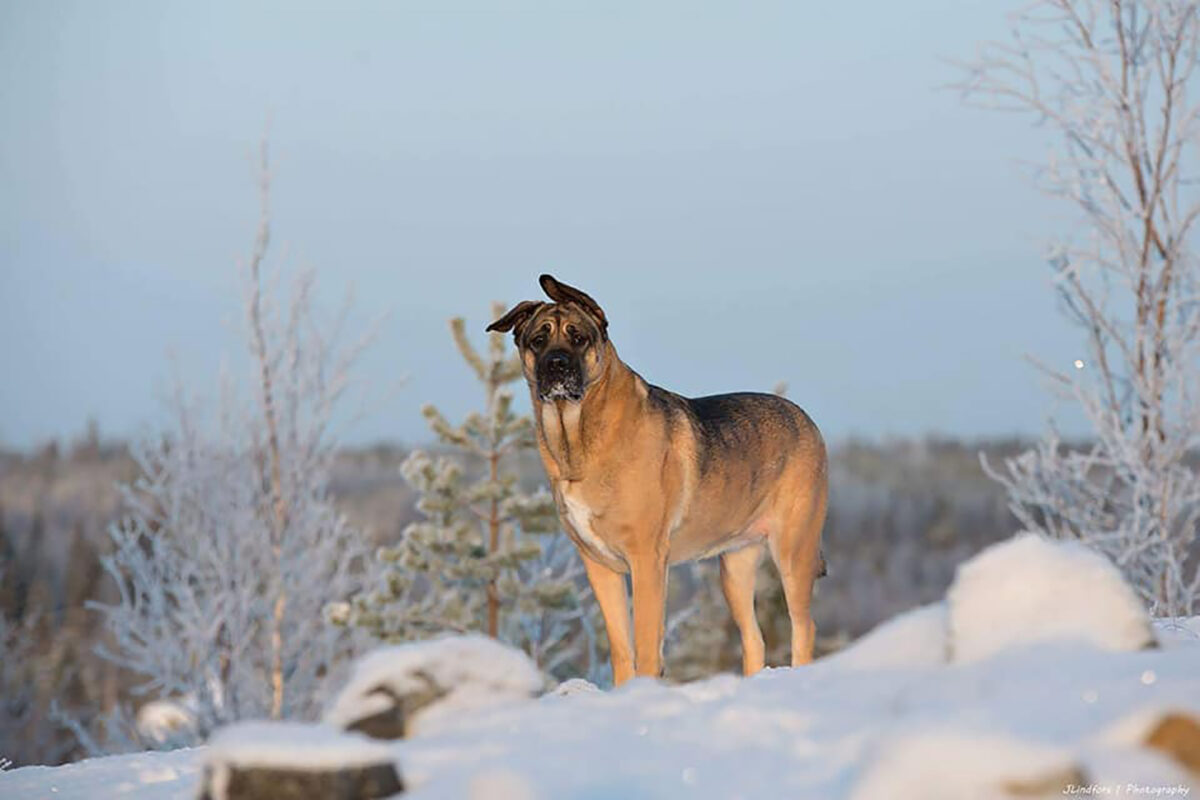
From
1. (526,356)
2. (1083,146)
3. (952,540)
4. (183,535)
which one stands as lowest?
(952,540)

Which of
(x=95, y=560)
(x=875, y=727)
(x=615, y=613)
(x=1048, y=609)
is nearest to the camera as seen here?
(x=875, y=727)

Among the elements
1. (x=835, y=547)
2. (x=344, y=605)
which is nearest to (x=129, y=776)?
(x=344, y=605)

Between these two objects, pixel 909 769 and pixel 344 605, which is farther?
pixel 344 605

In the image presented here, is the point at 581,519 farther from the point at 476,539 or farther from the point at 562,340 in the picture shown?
the point at 476,539

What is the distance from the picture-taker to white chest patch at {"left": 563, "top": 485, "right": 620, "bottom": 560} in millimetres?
7105

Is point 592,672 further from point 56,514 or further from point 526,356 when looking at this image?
point 56,514

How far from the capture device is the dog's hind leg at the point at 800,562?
807cm

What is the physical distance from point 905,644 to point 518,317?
3.34 m

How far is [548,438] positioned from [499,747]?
→ 3496mm

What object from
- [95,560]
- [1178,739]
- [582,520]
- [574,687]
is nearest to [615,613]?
[582,520]

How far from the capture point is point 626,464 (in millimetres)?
7066

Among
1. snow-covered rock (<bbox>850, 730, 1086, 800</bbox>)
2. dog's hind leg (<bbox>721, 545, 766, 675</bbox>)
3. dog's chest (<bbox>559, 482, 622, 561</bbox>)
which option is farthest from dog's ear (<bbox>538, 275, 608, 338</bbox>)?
snow-covered rock (<bbox>850, 730, 1086, 800</bbox>)

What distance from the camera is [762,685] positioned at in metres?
4.38

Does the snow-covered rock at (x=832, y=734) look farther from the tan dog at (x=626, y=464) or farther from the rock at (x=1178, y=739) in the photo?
the tan dog at (x=626, y=464)
